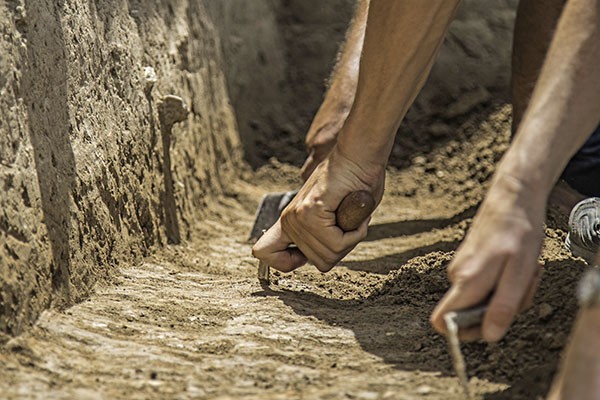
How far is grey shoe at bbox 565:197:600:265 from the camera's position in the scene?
6.54 ft

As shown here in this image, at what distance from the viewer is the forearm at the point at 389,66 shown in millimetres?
1884

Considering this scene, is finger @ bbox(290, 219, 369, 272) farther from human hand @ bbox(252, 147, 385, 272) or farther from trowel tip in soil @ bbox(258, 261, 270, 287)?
trowel tip in soil @ bbox(258, 261, 270, 287)

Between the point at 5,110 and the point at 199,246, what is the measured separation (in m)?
1.03

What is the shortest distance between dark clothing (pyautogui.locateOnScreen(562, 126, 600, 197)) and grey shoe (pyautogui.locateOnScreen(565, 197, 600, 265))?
0.81 ft

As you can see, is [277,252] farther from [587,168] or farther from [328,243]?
[587,168]

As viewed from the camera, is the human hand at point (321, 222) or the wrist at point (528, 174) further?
the human hand at point (321, 222)

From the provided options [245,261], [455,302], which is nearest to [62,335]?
[455,302]

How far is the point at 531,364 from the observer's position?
4.83 ft

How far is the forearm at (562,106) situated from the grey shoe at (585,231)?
683 mm

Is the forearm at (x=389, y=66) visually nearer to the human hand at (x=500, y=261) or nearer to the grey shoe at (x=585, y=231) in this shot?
the grey shoe at (x=585, y=231)

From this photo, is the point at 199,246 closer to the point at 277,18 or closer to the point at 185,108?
the point at 185,108

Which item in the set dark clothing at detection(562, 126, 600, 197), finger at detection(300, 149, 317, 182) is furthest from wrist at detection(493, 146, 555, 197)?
finger at detection(300, 149, 317, 182)

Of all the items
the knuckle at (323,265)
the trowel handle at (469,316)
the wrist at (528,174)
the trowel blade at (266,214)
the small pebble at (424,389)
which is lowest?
the trowel blade at (266,214)

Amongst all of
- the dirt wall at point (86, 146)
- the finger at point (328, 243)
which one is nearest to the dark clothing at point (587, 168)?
the finger at point (328, 243)
